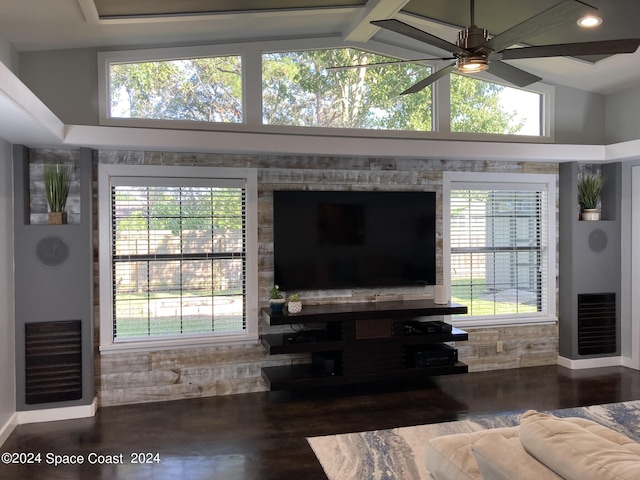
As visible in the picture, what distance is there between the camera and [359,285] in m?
4.97

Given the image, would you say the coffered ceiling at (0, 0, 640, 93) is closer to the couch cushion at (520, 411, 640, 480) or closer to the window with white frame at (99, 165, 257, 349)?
the window with white frame at (99, 165, 257, 349)

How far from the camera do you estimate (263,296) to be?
15.9 ft

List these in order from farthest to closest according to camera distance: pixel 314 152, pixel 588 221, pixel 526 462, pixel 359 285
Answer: pixel 588 221 → pixel 359 285 → pixel 314 152 → pixel 526 462

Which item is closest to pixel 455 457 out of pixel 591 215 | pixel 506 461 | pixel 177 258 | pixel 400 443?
pixel 506 461

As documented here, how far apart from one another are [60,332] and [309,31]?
3412 mm

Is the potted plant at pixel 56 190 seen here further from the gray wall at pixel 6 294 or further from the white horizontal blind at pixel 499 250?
the white horizontal blind at pixel 499 250

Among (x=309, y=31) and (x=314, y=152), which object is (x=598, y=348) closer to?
(x=314, y=152)

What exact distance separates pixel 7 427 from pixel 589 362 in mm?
5538

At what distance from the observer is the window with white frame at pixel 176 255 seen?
4.46m

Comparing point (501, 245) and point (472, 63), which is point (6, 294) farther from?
point (501, 245)

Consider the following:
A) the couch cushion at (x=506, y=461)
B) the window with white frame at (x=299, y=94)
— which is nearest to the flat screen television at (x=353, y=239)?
the window with white frame at (x=299, y=94)

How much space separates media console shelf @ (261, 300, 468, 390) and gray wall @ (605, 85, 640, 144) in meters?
2.66

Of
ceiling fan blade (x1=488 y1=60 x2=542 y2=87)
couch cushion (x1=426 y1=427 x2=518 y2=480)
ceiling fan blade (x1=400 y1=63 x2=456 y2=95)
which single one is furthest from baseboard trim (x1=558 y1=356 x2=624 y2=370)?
couch cushion (x1=426 y1=427 x2=518 y2=480)

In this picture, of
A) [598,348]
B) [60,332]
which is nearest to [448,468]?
[60,332]
